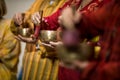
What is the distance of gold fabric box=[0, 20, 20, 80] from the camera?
1889mm

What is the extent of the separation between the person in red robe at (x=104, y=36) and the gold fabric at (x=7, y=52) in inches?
44.6

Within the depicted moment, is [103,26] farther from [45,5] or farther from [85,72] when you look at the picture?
[45,5]

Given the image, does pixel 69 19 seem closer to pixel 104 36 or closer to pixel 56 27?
pixel 104 36

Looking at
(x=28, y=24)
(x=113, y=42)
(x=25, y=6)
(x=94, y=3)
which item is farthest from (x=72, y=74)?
(x=25, y=6)

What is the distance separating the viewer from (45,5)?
1.74m

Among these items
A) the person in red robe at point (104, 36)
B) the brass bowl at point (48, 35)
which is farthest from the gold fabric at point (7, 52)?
the person in red robe at point (104, 36)

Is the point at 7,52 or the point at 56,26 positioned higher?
the point at 56,26

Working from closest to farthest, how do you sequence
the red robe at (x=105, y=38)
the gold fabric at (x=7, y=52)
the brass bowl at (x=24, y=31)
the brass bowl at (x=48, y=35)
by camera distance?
the red robe at (x=105, y=38) < the brass bowl at (x=48, y=35) < the brass bowl at (x=24, y=31) < the gold fabric at (x=7, y=52)

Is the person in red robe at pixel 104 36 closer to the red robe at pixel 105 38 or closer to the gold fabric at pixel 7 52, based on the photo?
the red robe at pixel 105 38

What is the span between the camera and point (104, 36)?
2.56ft

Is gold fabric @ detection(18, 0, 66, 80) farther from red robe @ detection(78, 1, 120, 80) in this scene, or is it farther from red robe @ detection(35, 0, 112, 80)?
red robe @ detection(78, 1, 120, 80)

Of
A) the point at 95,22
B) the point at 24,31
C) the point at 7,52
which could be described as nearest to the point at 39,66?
the point at 24,31

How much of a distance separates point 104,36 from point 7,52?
46.6 inches

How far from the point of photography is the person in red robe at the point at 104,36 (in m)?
0.71
